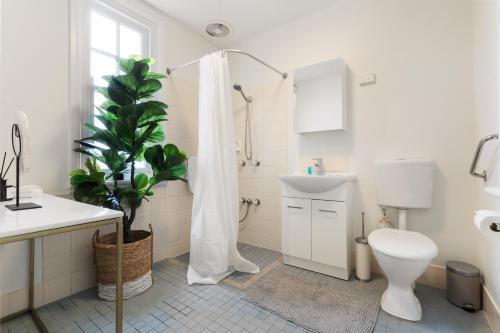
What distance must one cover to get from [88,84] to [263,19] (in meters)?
1.80

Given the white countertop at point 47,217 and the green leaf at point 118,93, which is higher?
the green leaf at point 118,93

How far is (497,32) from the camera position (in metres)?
1.19

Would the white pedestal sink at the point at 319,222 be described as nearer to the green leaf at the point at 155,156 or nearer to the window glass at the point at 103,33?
the green leaf at the point at 155,156

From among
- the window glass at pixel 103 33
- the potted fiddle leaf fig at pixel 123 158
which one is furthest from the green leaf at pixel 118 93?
the window glass at pixel 103 33

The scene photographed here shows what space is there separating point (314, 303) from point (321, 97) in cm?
174

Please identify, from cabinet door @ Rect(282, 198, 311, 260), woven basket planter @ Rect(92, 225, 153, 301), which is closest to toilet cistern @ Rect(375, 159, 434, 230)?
cabinet door @ Rect(282, 198, 311, 260)

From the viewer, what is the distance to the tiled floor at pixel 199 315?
4.41ft

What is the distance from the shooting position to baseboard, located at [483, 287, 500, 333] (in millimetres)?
1261

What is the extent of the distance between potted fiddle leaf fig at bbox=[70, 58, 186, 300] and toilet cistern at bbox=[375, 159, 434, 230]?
1683 mm

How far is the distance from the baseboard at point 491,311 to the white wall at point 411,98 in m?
0.28

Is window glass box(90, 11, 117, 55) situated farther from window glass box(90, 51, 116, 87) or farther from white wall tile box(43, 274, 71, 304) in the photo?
white wall tile box(43, 274, 71, 304)

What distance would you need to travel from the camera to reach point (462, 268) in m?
1.56

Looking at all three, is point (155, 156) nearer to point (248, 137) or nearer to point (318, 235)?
point (248, 137)

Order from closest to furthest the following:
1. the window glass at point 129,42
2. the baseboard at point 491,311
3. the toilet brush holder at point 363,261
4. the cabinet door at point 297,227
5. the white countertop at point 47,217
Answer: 1. the white countertop at point 47,217
2. the baseboard at point 491,311
3. the toilet brush holder at point 363,261
4. the cabinet door at point 297,227
5. the window glass at point 129,42
